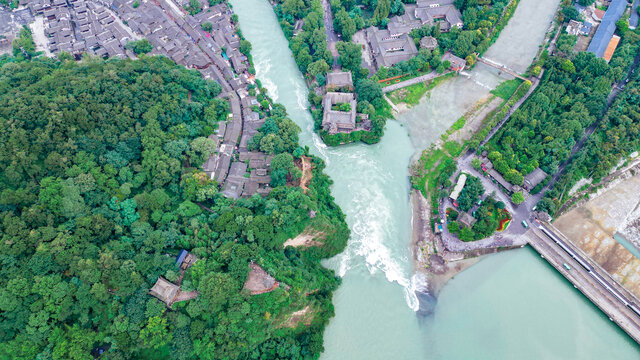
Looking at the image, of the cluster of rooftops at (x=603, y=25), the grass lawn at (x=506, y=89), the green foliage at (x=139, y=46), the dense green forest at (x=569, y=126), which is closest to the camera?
the dense green forest at (x=569, y=126)

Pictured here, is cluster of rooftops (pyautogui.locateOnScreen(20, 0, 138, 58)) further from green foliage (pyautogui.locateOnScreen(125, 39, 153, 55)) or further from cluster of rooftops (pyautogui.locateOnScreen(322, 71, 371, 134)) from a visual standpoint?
cluster of rooftops (pyautogui.locateOnScreen(322, 71, 371, 134))

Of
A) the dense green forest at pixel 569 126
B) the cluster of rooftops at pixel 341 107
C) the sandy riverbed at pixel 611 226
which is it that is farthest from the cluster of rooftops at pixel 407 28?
→ the sandy riverbed at pixel 611 226

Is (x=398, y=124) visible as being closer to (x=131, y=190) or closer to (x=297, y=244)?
(x=297, y=244)

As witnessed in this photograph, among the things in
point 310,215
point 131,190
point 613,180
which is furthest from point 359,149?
point 613,180

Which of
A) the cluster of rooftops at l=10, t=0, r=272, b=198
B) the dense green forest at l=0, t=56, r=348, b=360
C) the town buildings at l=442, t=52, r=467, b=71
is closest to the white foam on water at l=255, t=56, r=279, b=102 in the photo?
the cluster of rooftops at l=10, t=0, r=272, b=198

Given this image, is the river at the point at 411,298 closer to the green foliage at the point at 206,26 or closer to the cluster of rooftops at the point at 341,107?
the cluster of rooftops at the point at 341,107
